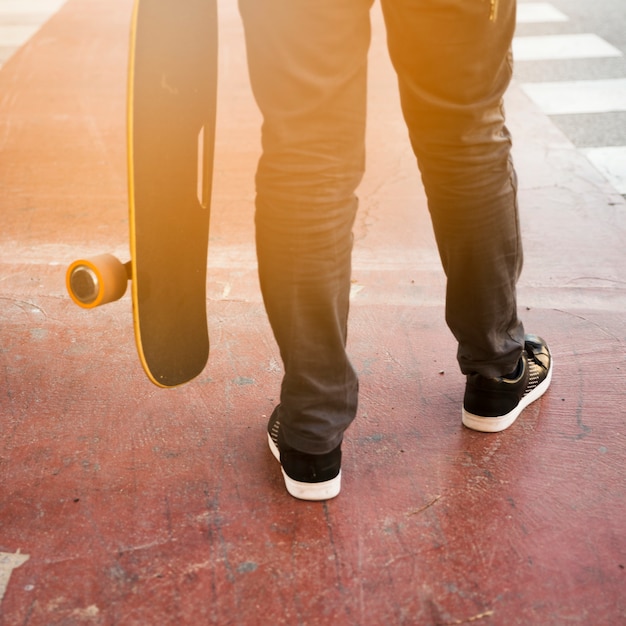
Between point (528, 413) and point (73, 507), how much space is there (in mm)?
1022

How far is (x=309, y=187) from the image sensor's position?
1369 millimetres

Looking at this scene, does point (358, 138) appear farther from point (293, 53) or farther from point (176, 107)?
point (176, 107)

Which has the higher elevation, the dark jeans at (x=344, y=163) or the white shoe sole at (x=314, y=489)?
the dark jeans at (x=344, y=163)

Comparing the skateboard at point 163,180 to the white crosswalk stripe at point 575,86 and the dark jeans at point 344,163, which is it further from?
the white crosswalk stripe at point 575,86

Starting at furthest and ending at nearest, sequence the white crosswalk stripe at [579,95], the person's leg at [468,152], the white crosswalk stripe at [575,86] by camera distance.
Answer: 1. the white crosswalk stripe at [579,95]
2. the white crosswalk stripe at [575,86]
3. the person's leg at [468,152]

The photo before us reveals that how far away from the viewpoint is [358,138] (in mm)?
1389

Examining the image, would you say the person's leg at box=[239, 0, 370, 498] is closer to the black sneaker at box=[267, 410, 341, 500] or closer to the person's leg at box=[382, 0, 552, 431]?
the black sneaker at box=[267, 410, 341, 500]

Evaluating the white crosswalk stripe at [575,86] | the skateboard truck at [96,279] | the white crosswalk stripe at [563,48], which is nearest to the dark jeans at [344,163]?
the skateboard truck at [96,279]

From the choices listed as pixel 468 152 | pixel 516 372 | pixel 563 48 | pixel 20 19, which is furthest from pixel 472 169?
pixel 20 19

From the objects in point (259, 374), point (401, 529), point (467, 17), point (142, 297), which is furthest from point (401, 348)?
point (467, 17)

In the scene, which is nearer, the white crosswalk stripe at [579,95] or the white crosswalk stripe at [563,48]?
the white crosswalk stripe at [579,95]

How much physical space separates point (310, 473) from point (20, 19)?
18.1 ft

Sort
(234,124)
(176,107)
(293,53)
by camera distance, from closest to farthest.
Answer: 1. (293,53)
2. (176,107)
3. (234,124)

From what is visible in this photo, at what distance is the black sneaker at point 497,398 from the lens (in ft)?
5.87
